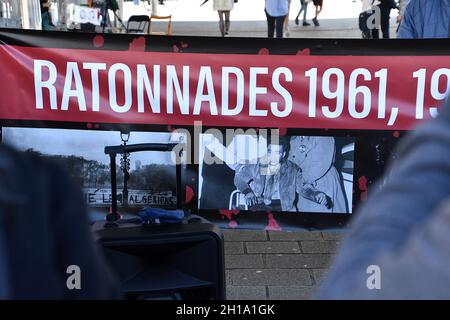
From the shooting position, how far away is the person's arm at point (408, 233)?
661 mm

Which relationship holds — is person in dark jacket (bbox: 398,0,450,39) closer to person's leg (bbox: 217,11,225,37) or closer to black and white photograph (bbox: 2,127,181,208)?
black and white photograph (bbox: 2,127,181,208)

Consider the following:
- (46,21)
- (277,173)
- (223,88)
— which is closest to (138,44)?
(223,88)

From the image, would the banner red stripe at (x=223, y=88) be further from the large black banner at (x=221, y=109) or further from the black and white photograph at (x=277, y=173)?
the black and white photograph at (x=277, y=173)

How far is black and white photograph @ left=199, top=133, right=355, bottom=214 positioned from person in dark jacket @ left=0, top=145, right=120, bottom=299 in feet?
10.1

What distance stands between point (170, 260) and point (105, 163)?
132 cm

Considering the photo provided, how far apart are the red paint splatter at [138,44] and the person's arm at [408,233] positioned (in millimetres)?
3434

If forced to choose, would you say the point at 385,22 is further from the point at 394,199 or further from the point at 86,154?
the point at 394,199

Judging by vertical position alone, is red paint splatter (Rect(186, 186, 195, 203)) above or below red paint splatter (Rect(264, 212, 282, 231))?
above

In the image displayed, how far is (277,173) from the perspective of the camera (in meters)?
4.23

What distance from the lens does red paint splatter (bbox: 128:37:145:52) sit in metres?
4.09

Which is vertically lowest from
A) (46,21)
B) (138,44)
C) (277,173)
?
(277,173)

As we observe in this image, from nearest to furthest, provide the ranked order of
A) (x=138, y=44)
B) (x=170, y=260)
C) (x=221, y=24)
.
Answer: (x=170, y=260) < (x=138, y=44) < (x=221, y=24)

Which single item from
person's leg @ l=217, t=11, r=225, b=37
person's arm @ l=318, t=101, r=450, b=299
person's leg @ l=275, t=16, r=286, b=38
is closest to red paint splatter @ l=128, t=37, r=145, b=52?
person's arm @ l=318, t=101, r=450, b=299

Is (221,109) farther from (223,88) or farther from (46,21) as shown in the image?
(46,21)
